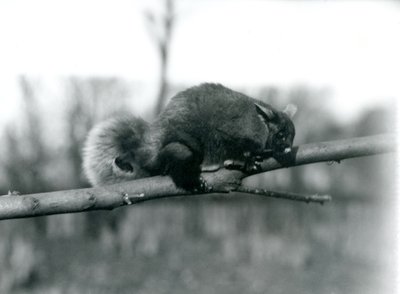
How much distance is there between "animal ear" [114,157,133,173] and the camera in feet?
15.0

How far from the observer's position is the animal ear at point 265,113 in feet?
16.5

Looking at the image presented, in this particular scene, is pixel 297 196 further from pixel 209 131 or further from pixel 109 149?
pixel 109 149

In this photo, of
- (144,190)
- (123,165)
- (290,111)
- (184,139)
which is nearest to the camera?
(144,190)

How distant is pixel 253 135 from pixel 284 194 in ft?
6.69

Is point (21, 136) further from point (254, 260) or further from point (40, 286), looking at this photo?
point (254, 260)

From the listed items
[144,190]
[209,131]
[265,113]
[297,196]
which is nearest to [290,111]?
[265,113]

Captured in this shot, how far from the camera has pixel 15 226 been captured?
34.6ft

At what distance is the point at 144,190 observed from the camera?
352cm

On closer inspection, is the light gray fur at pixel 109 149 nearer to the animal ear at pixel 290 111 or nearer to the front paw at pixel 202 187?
the front paw at pixel 202 187

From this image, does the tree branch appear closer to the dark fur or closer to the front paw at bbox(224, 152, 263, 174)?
the front paw at bbox(224, 152, 263, 174)

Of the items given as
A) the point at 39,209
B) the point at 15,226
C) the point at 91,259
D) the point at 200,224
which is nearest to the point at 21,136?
the point at 15,226

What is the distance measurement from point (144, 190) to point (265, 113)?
1897mm

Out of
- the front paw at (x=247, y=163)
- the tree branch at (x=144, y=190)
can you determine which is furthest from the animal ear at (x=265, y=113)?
the tree branch at (x=144, y=190)

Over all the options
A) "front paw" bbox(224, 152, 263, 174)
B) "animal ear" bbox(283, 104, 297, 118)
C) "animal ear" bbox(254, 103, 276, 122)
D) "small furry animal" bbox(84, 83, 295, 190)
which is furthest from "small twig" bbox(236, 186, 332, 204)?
"animal ear" bbox(283, 104, 297, 118)
